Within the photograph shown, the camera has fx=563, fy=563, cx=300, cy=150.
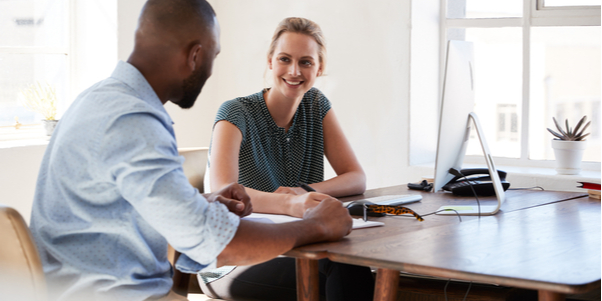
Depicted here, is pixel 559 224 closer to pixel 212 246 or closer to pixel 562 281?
pixel 562 281

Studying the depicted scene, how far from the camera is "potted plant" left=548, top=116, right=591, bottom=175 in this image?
9.51 ft

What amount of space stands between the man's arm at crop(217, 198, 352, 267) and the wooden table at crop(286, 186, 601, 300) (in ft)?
0.09

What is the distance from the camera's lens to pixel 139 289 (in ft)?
3.72

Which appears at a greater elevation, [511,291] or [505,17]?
[505,17]

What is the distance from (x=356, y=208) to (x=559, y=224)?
548 mm

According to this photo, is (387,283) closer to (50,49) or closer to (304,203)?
(304,203)

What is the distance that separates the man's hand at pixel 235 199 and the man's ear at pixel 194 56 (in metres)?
0.39

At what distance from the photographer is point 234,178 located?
6.02ft

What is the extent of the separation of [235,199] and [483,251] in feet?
2.15

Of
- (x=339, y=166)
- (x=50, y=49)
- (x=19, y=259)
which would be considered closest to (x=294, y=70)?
(x=339, y=166)

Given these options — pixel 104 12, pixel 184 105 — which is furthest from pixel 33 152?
pixel 184 105

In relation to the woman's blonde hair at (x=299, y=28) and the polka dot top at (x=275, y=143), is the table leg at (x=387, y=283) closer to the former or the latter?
the polka dot top at (x=275, y=143)

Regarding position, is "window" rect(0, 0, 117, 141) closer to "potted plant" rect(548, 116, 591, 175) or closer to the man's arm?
the man's arm

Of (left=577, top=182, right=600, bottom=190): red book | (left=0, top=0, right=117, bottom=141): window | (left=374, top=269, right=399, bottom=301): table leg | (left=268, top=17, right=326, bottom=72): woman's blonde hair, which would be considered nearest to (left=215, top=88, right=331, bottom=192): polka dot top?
(left=268, top=17, right=326, bottom=72): woman's blonde hair
